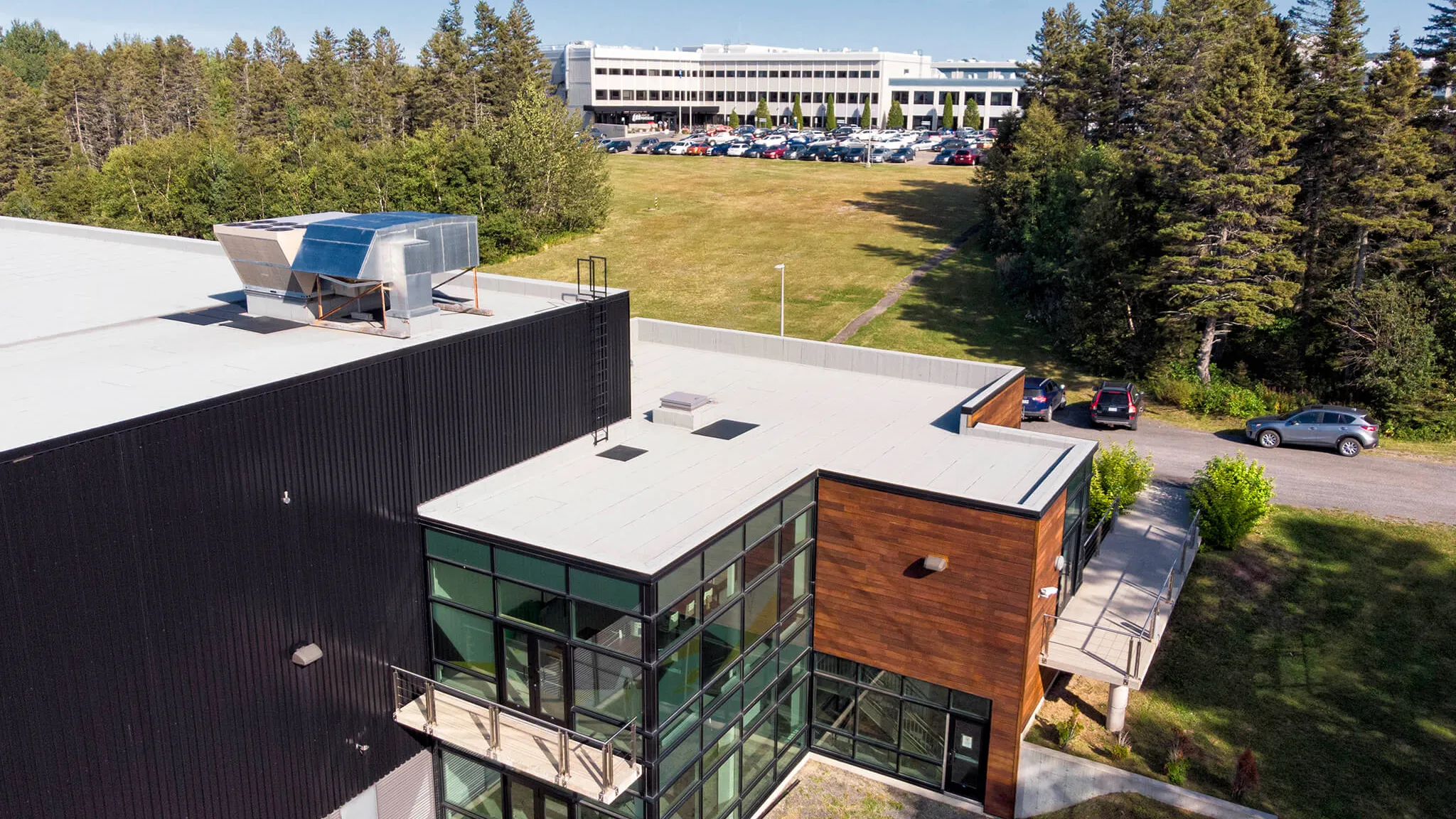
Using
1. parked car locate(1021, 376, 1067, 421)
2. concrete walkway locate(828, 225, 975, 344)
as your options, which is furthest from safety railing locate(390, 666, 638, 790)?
concrete walkway locate(828, 225, 975, 344)

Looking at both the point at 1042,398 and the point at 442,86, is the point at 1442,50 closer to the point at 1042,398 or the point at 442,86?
the point at 1042,398

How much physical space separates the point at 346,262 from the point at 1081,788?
15590 mm

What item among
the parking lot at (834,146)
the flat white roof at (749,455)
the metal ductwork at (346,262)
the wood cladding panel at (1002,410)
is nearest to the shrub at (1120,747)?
the flat white roof at (749,455)

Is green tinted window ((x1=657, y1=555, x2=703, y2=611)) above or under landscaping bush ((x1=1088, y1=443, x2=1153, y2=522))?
above

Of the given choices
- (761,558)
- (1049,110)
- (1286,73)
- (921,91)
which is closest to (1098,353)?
(1286,73)

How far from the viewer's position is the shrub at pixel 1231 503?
25969mm

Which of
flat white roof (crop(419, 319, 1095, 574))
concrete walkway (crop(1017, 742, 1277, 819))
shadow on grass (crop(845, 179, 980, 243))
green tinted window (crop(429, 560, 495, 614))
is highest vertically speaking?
shadow on grass (crop(845, 179, 980, 243))

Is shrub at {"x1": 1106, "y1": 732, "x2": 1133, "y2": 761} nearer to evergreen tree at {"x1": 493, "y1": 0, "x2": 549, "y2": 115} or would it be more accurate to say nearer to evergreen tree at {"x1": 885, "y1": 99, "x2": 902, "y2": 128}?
evergreen tree at {"x1": 493, "y1": 0, "x2": 549, "y2": 115}

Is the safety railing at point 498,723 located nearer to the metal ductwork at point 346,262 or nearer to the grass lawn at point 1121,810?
the metal ductwork at point 346,262

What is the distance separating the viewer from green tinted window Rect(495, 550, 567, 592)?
14.4 m

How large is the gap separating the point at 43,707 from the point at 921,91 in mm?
135480

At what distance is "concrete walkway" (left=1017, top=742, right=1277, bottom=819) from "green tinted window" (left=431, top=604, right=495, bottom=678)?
9231mm

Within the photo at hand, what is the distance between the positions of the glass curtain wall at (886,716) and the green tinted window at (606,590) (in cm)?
574

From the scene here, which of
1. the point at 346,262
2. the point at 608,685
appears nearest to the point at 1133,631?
the point at 608,685
